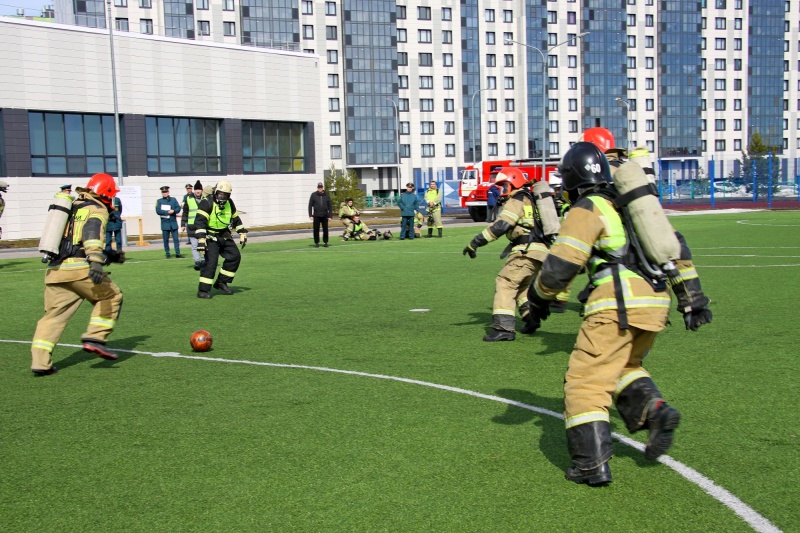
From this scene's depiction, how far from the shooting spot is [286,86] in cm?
4912

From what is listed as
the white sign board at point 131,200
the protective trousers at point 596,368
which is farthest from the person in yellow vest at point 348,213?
the protective trousers at point 596,368

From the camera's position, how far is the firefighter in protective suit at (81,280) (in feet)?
28.2

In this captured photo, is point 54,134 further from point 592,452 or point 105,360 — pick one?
point 592,452

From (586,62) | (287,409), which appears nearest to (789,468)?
(287,409)

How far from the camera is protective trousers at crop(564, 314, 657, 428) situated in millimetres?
5035

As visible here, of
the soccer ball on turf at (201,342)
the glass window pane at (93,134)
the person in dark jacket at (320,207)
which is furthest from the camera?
the glass window pane at (93,134)

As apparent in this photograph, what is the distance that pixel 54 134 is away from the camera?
4056 centimetres

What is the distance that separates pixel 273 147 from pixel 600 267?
45383mm

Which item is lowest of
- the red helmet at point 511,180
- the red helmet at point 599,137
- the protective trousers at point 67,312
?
the protective trousers at point 67,312

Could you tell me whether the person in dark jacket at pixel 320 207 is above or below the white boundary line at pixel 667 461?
above

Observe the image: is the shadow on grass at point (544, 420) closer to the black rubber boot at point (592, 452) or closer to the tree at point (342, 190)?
the black rubber boot at point (592, 452)

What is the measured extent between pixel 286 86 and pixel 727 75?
7411 cm

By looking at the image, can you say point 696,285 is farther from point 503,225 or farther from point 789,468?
point 503,225

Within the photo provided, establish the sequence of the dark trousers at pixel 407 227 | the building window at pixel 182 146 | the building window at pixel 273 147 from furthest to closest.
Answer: the building window at pixel 273 147 → the building window at pixel 182 146 → the dark trousers at pixel 407 227
